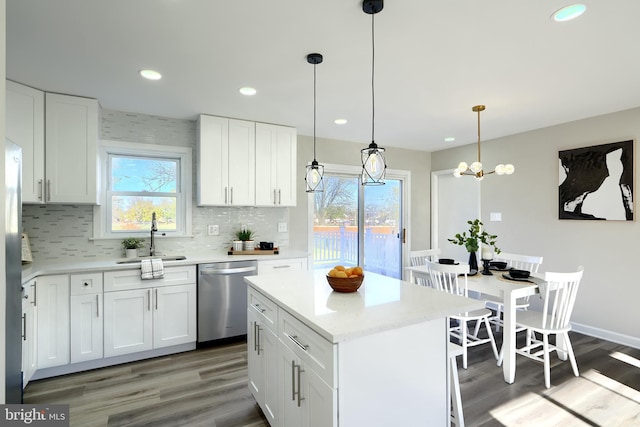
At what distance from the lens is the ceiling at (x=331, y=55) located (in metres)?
1.77

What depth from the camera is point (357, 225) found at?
4.94 m

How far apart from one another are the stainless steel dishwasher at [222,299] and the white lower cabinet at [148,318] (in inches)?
3.8

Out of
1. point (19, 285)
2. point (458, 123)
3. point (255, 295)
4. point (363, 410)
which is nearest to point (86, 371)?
point (19, 285)

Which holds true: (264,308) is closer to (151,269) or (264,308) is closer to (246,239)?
(151,269)

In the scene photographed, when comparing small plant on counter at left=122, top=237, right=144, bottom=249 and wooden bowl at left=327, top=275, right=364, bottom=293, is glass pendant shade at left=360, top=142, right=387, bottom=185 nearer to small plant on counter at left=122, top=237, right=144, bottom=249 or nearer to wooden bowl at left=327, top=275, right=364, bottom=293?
wooden bowl at left=327, top=275, right=364, bottom=293

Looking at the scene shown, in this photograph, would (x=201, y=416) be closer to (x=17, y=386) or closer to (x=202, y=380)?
(x=202, y=380)

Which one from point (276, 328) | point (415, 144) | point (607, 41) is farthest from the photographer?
point (415, 144)

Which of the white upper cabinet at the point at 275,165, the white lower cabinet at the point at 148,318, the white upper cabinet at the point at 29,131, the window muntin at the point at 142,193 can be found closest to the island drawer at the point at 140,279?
the white lower cabinet at the point at 148,318

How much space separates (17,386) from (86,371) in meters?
1.07

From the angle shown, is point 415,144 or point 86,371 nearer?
point 86,371

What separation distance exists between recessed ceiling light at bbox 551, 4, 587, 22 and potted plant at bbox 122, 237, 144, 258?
12.7ft

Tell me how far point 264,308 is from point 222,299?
1.49 m

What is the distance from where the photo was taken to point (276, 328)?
1854 mm

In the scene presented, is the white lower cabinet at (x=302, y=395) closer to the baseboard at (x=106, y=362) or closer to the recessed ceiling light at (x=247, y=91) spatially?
the baseboard at (x=106, y=362)
